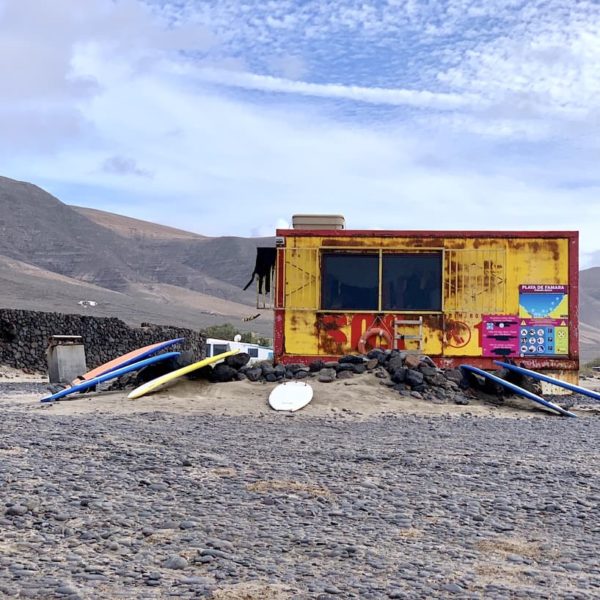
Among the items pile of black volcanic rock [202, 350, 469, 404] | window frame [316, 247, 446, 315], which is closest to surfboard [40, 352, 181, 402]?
pile of black volcanic rock [202, 350, 469, 404]

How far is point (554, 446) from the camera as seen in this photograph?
7.49 metres

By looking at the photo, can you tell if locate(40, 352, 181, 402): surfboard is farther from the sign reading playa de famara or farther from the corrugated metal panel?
the sign reading playa de famara

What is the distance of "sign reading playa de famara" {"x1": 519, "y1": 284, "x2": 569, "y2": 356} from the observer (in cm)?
1273

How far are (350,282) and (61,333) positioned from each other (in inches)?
560

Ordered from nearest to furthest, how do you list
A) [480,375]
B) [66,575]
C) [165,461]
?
1. [66,575]
2. [165,461]
3. [480,375]

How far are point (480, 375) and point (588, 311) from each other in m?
133

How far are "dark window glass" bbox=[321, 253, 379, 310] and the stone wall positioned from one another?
823 centimetres

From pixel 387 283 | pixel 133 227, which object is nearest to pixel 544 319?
pixel 387 283

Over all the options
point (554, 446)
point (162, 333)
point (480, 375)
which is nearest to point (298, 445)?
point (554, 446)

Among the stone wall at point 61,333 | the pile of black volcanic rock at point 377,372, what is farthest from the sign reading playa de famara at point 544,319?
the stone wall at point 61,333

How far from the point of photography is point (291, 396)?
10.4m

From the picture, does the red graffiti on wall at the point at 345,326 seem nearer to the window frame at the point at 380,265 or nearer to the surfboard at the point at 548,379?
the window frame at the point at 380,265

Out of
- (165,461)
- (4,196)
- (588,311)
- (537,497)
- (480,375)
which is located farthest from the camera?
(588,311)

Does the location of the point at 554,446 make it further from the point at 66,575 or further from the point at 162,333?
the point at 162,333
